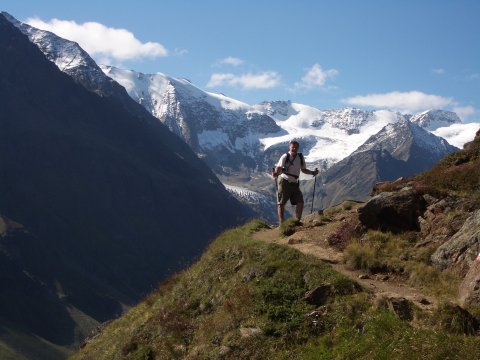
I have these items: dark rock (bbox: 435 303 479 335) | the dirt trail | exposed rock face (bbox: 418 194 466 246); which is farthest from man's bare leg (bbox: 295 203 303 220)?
dark rock (bbox: 435 303 479 335)

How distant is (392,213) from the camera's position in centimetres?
2073

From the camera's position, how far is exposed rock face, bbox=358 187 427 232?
67.4 ft

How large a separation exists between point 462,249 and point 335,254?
169 inches

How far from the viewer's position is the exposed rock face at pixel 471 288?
46.7ft

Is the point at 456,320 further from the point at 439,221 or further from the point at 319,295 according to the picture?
the point at 439,221

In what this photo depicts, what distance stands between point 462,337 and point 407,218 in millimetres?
8400

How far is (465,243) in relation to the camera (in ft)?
55.2

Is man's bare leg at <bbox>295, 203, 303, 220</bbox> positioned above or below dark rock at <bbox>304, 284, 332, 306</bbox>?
above

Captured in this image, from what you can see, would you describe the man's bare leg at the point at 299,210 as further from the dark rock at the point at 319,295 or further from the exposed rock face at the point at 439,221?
the dark rock at the point at 319,295

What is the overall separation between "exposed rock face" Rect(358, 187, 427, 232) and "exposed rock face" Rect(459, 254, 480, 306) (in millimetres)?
5446

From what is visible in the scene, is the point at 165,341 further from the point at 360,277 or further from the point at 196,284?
the point at 360,277

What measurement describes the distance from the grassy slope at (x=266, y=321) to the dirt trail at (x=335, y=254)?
→ 103 cm

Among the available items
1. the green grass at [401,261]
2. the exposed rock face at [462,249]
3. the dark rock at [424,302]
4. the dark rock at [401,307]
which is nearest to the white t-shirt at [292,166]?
the green grass at [401,261]

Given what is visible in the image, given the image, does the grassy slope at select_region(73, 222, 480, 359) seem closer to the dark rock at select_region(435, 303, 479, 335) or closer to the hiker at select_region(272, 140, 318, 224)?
the dark rock at select_region(435, 303, 479, 335)
